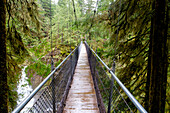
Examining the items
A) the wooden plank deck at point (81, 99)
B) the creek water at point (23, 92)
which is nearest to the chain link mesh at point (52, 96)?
the wooden plank deck at point (81, 99)

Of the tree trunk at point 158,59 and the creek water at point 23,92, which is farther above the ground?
the tree trunk at point 158,59

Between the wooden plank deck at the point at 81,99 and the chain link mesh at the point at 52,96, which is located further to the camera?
the wooden plank deck at the point at 81,99

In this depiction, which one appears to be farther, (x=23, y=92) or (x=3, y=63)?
(x=23, y=92)

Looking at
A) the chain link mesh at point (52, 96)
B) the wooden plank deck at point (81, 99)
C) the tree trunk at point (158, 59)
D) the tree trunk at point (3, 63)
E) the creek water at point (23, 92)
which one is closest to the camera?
the tree trunk at point (3, 63)

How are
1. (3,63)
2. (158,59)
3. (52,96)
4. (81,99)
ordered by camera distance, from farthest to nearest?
(81,99), (52,96), (158,59), (3,63)

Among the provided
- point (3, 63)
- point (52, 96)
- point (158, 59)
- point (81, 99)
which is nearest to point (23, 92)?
point (81, 99)

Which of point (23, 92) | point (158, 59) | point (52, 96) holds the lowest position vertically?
point (23, 92)

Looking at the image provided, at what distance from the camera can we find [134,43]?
221cm

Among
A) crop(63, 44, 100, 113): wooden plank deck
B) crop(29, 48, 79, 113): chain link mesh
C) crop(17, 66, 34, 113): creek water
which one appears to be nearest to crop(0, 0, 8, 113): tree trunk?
crop(29, 48, 79, 113): chain link mesh

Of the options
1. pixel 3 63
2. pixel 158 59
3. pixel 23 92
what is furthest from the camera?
pixel 23 92

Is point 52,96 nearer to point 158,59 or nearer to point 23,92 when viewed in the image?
point 158,59

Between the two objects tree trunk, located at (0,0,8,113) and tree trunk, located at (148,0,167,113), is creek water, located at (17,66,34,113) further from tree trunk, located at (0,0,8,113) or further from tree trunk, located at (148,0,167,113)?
tree trunk, located at (148,0,167,113)

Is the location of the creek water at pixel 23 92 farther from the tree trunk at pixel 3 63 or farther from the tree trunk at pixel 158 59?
the tree trunk at pixel 158 59

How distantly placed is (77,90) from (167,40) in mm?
2592
